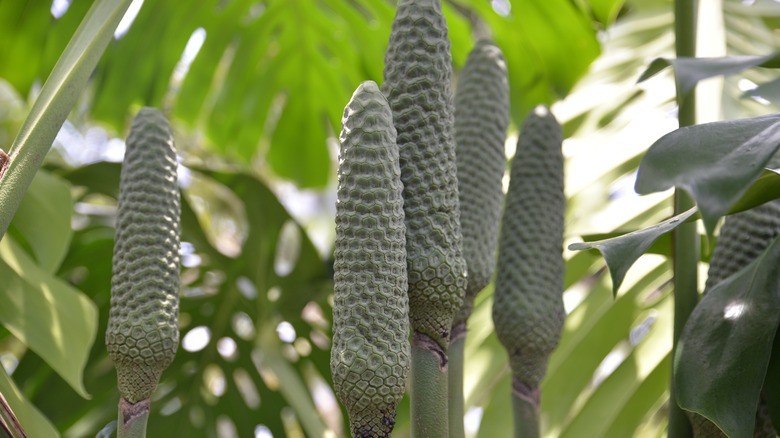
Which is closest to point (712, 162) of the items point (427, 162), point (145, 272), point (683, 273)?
point (427, 162)

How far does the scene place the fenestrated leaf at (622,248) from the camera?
2.26ft

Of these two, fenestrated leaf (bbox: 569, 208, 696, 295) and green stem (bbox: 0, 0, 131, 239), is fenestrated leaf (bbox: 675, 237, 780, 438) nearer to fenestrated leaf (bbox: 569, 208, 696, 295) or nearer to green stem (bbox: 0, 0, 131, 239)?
fenestrated leaf (bbox: 569, 208, 696, 295)

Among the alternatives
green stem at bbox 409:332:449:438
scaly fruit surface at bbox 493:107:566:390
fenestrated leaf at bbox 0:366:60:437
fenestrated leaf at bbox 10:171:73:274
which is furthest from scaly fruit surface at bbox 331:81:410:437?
fenestrated leaf at bbox 10:171:73:274

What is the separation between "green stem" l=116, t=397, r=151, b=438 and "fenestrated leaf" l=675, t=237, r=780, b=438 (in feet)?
1.52

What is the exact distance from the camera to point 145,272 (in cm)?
79

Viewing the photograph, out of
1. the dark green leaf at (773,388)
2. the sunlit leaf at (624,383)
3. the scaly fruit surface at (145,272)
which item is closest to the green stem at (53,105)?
the scaly fruit surface at (145,272)

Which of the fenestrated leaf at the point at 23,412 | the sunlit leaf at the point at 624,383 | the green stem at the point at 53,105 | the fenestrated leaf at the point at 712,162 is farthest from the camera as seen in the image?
the sunlit leaf at the point at 624,383

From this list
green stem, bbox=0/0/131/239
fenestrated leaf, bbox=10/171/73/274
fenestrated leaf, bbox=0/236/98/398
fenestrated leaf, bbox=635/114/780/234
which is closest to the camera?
fenestrated leaf, bbox=635/114/780/234

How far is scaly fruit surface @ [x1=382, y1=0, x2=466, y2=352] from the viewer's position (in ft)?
Result: 2.29

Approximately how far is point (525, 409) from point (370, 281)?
34 cm

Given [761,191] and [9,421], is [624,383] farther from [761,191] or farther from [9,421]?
[9,421]

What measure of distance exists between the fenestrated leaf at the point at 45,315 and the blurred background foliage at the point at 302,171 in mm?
409

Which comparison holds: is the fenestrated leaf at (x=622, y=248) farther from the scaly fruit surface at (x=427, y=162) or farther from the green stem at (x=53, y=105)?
the green stem at (x=53, y=105)

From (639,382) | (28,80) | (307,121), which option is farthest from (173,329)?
(307,121)
